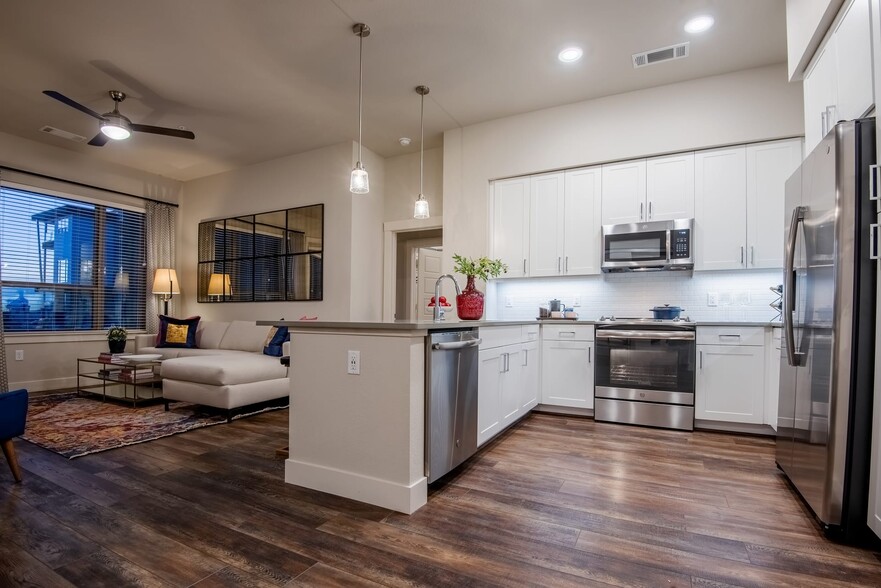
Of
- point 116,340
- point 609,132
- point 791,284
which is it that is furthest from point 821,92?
point 116,340

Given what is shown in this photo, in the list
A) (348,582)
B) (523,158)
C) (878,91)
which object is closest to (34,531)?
(348,582)

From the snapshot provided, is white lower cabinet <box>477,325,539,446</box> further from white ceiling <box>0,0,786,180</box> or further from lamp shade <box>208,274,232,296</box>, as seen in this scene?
lamp shade <box>208,274,232,296</box>

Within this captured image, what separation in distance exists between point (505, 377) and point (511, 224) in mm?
2077

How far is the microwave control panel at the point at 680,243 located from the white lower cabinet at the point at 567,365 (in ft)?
3.29

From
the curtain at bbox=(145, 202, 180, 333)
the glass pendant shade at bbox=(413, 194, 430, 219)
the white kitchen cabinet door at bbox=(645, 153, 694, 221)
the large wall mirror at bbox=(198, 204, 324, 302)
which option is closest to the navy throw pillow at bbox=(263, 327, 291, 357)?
the large wall mirror at bbox=(198, 204, 324, 302)

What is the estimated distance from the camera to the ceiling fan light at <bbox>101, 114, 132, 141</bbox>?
3.93 meters

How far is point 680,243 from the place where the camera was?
388 cm

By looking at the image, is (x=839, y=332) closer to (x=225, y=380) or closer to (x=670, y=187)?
(x=670, y=187)

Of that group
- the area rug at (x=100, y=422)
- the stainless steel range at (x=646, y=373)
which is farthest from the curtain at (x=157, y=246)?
the stainless steel range at (x=646, y=373)

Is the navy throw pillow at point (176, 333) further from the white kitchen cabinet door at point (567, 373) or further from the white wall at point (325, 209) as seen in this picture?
the white kitchen cabinet door at point (567, 373)

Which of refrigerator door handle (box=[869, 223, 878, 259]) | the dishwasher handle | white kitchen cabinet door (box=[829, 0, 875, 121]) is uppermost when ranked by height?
white kitchen cabinet door (box=[829, 0, 875, 121])

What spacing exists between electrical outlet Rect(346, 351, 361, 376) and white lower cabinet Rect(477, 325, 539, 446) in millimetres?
824

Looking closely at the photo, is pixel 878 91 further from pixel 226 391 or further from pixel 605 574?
pixel 226 391

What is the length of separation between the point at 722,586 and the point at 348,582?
51.0 inches
